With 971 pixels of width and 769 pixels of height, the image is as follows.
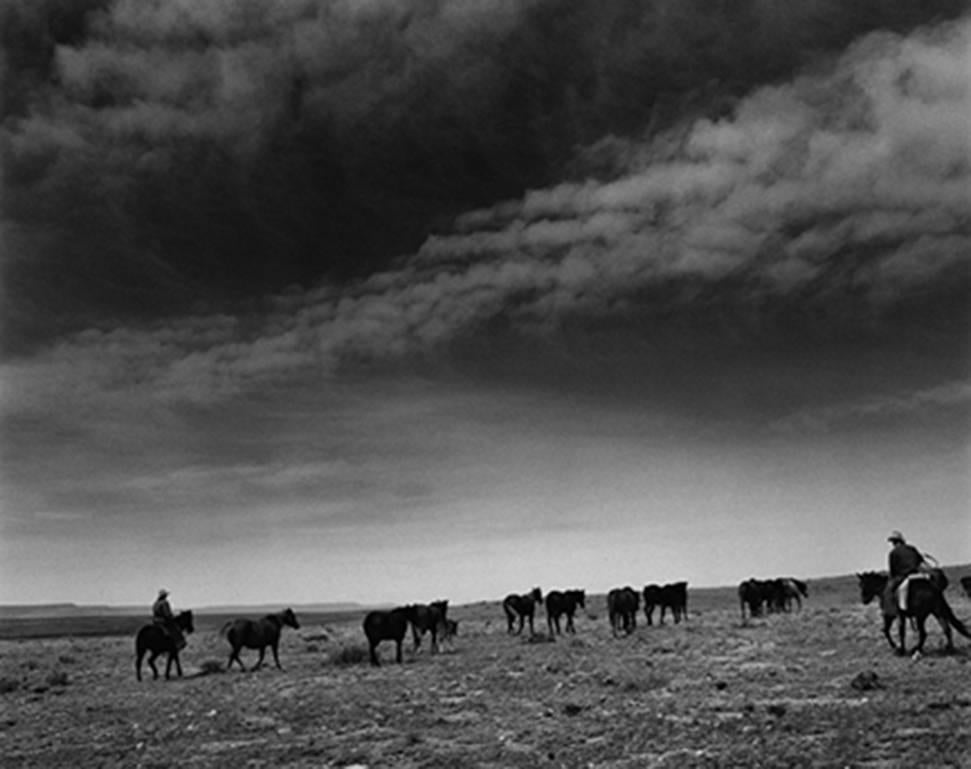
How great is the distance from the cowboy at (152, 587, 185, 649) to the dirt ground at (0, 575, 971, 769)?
1.30 metres

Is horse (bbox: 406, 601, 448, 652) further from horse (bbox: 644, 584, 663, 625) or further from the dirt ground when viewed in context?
horse (bbox: 644, 584, 663, 625)

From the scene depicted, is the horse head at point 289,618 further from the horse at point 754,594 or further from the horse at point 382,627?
the horse at point 754,594

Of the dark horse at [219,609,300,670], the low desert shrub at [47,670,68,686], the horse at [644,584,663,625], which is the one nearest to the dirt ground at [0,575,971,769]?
the low desert shrub at [47,670,68,686]

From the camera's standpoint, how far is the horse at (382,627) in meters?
25.5

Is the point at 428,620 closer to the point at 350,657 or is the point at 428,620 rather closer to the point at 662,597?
the point at 350,657

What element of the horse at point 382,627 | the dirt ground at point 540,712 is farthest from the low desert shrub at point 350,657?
the horse at point 382,627

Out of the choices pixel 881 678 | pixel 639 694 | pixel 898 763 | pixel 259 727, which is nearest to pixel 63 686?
pixel 259 727

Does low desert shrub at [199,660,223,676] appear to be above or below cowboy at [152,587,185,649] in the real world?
below

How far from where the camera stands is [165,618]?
84.6 ft

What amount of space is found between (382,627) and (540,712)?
1248 centimetres

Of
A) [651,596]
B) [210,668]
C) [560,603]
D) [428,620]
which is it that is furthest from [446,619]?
[651,596]

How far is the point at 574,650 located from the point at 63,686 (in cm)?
1602

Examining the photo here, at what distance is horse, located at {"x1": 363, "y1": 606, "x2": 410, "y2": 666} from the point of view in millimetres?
25484

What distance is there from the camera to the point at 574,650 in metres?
27.6
